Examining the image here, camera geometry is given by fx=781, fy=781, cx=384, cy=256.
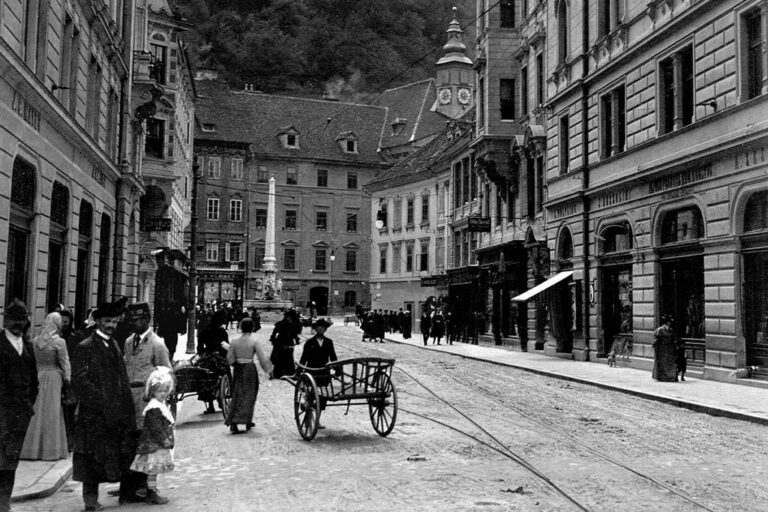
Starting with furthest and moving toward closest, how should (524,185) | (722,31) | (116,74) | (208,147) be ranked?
(208,147), (524,185), (116,74), (722,31)

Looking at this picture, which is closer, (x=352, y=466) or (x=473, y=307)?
(x=352, y=466)

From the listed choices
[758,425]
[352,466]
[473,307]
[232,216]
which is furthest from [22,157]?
[232,216]

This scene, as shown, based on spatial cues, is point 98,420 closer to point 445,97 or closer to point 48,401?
point 48,401

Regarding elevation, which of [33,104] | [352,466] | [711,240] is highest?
[33,104]

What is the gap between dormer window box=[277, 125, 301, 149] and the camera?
262ft

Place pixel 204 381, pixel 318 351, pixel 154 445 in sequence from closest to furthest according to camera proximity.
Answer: pixel 154 445 < pixel 318 351 < pixel 204 381

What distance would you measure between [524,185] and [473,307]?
29.0 ft

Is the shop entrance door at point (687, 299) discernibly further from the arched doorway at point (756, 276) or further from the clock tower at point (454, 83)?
the clock tower at point (454, 83)

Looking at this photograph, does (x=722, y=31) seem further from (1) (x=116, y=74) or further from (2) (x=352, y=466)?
Result: (1) (x=116, y=74)

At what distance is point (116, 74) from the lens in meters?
23.5

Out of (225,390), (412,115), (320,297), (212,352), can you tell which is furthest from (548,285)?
(412,115)

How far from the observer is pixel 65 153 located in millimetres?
16766

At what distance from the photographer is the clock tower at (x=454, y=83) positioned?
265ft

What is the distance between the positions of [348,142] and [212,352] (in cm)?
6874
